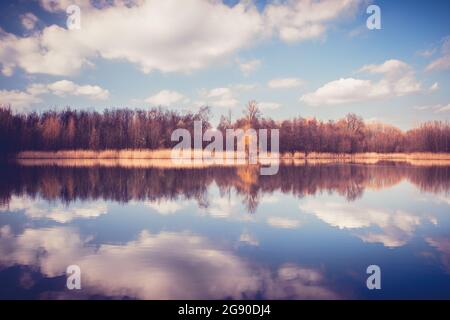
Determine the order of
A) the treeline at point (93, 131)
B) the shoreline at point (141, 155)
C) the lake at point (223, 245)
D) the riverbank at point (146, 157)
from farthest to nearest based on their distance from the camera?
the treeline at point (93, 131) < the shoreline at point (141, 155) < the riverbank at point (146, 157) < the lake at point (223, 245)

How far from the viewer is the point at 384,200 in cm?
1105

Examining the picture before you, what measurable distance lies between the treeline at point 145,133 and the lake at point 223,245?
3450 cm

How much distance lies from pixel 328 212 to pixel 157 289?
234 inches

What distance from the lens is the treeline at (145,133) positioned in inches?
1752

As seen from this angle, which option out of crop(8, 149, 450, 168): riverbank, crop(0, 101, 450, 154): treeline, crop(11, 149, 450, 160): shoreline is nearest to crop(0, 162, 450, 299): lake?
crop(8, 149, 450, 168): riverbank

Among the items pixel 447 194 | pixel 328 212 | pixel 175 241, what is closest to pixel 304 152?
pixel 447 194

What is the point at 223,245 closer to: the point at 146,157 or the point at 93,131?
the point at 146,157

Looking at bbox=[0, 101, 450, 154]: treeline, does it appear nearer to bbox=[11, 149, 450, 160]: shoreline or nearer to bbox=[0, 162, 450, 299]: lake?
bbox=[11, 149, 450, 160]: shoreline

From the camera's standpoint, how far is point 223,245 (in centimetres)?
579

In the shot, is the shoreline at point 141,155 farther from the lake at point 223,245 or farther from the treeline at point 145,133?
the lake at point 223,245

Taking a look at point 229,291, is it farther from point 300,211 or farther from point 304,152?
point 304,152

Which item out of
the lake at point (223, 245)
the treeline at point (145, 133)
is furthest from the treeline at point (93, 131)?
the lake at point (223, 245)
